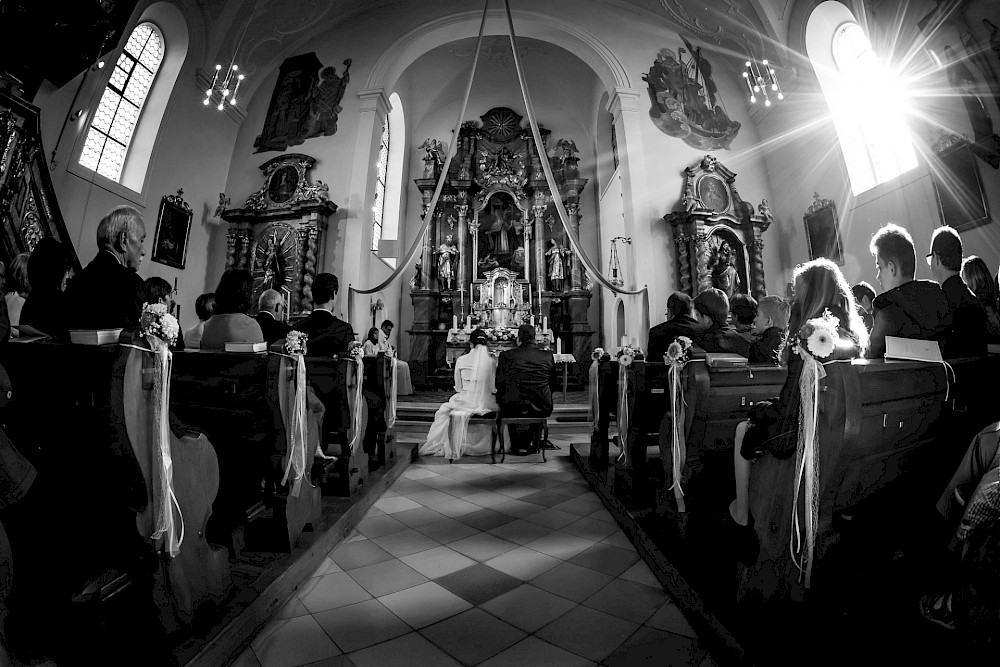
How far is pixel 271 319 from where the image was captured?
323 centimetres

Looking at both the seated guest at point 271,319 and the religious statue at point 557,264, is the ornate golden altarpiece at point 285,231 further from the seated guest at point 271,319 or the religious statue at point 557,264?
the religious statue at point 557,264

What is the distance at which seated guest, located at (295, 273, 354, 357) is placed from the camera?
317 cm

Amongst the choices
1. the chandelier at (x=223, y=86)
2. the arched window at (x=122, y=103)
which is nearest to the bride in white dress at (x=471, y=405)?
the arched window at (x=122, y=103)

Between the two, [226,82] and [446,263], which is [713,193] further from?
[226,82]

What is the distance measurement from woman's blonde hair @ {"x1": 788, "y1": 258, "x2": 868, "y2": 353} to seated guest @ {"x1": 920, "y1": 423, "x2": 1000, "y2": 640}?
Result: 460 millimetres

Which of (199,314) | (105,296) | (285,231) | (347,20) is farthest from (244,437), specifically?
(347,20)

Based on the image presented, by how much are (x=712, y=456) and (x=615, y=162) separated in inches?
379

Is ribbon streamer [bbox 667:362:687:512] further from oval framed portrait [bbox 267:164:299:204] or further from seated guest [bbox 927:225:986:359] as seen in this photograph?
oval framed portrait [bbox 267:164:299:204]

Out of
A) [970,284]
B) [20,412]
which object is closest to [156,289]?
[20,412]

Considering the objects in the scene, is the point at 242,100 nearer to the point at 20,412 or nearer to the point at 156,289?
the point at 156,289

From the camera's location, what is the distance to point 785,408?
4.36 feet

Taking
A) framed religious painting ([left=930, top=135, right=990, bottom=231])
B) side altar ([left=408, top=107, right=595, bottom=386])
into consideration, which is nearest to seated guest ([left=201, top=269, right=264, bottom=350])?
side altar ([left=408, top=107, right=595, bottom=386])

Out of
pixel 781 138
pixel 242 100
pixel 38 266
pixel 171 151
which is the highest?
pixel 242 100

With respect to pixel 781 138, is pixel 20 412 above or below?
below
